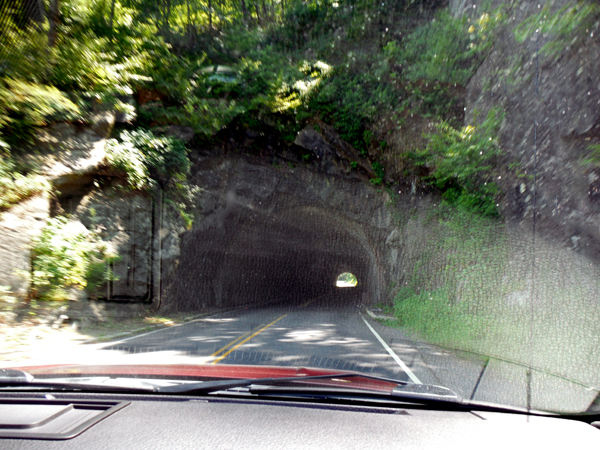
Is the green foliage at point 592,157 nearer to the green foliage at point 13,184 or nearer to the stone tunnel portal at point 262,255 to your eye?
the green foliage at point 13,184

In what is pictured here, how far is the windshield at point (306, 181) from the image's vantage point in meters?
8.28

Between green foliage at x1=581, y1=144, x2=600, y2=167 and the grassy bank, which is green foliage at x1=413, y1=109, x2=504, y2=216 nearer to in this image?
the grassy bank

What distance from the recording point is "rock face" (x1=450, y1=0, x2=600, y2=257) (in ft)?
28.5

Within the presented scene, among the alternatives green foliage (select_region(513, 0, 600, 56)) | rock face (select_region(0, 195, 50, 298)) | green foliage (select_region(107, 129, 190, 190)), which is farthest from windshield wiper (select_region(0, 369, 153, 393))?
green foliage (select_region(107, 129, 190, 190))

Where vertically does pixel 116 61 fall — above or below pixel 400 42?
below

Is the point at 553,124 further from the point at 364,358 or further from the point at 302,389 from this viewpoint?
the point at 302,389

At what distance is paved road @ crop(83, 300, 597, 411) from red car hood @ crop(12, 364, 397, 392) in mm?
2676

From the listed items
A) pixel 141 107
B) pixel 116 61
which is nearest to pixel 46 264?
pixel 116 61

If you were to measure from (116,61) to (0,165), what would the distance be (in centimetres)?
529

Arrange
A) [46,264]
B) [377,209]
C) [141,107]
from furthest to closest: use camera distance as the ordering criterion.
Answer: [377,209], [141,107], [46,264]

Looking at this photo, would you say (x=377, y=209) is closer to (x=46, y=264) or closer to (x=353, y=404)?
(x=46, y=264)

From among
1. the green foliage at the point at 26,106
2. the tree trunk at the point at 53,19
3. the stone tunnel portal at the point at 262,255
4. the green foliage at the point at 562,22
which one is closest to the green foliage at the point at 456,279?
the green foliage at the point at 562,22

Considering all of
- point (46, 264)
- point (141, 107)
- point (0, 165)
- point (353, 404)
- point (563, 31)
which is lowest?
point (353, 404)

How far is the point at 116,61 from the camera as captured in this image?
13.9 m
